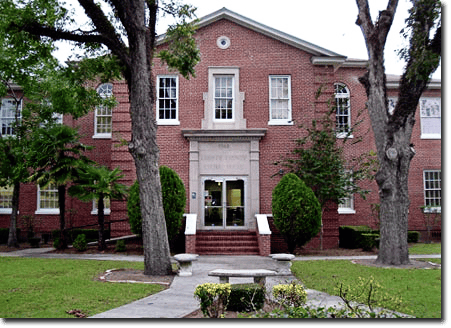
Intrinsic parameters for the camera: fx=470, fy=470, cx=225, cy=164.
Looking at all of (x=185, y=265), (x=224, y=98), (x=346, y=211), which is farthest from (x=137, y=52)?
(x=346, y=211)

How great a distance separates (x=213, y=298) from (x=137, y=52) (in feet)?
19.1

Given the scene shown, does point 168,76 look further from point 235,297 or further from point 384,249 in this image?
point 235,297

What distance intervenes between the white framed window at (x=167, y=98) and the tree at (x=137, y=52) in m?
5.21

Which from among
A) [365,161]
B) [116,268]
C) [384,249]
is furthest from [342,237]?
[116,268]

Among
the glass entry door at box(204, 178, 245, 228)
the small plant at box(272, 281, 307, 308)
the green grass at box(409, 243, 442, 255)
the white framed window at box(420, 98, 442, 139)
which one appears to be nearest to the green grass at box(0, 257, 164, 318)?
the small plant at box(272, 281, 307, 308)

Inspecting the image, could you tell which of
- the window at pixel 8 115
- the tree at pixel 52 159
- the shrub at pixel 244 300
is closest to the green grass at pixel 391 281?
the shrub at pixel 244 300

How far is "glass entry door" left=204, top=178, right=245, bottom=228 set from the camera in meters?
15.6

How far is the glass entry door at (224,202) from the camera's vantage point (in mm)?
15578

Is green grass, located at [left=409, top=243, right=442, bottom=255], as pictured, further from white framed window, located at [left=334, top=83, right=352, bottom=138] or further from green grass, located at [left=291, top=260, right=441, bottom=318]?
white framed window, located at [left=334, top=83, right=352, bottom=138]

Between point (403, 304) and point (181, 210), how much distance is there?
8.55 metres

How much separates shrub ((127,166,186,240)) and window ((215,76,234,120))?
302cm

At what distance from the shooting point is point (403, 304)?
21.1 ft

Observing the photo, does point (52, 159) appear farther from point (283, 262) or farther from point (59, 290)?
point (283, 262)

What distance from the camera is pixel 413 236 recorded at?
11.0 meters
